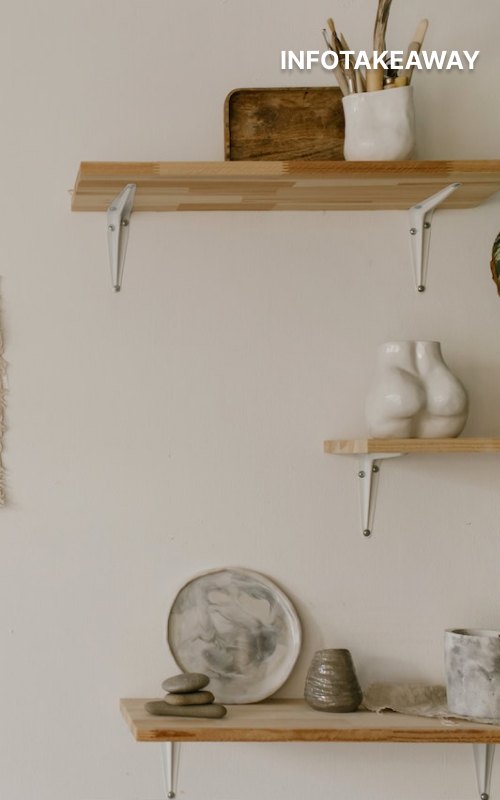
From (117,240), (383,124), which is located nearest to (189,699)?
(117,240)

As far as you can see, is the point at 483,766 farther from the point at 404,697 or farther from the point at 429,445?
the point at 429,445

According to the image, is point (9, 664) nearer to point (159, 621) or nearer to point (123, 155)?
point (159, 621)

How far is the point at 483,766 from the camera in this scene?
143 centimetres

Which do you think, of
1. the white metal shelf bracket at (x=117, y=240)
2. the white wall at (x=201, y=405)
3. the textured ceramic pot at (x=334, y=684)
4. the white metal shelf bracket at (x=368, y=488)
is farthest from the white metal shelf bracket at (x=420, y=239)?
the textured ceramic pot at (x=334, y=684)

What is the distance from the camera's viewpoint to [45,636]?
55.4 inches

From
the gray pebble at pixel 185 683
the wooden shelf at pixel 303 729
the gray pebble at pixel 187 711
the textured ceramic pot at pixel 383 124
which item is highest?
the textured ceramic pot at pixel 383 124

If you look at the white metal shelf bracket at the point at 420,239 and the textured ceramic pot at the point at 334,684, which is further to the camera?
the white metal shelf bracket at the point at 420,239

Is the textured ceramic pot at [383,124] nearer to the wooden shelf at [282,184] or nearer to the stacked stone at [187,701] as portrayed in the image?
the wooden shelf at [282,184]

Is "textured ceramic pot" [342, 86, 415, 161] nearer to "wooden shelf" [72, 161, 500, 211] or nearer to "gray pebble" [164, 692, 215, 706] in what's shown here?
"wooden shelf" [72, 161, 500, 211]

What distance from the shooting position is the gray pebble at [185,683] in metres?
1.31

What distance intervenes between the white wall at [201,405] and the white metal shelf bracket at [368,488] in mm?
14

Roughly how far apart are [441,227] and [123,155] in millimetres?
441

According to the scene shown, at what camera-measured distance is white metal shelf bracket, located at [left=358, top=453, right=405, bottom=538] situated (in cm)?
145

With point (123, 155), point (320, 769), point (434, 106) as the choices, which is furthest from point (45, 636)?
point (434, 106)
